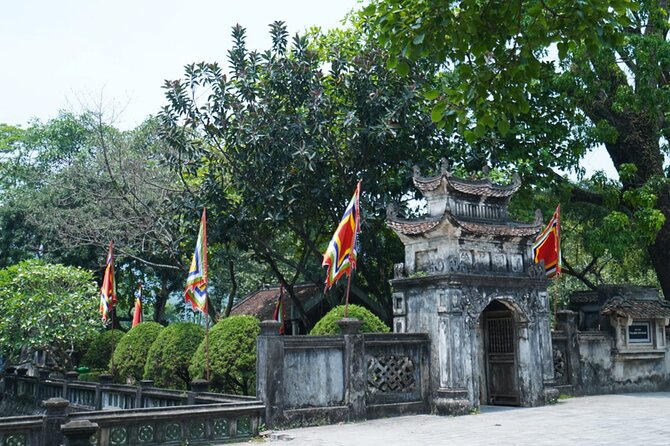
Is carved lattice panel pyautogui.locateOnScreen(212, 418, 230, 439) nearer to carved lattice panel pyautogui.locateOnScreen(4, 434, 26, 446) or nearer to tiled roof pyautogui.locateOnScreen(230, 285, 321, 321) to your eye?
carved lattice panel pyautogui.locateOnScreen(4, 434, 26, 446)

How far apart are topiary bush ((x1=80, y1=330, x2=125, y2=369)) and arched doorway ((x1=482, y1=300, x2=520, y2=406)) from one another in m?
15.6

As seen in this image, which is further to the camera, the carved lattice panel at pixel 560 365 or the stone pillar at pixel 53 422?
the carved lattice panel at pixel 560 365

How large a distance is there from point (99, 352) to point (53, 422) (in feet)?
57.4

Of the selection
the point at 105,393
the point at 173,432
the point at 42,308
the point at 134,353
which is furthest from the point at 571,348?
the point at 42,308

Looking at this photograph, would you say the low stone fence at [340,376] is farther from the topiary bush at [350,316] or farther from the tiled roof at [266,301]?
the tiled roof at [266,301]

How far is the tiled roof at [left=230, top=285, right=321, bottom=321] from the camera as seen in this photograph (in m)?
33.5

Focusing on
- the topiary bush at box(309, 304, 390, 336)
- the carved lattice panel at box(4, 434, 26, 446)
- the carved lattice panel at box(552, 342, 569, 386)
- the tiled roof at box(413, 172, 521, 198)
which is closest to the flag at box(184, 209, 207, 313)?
the topiary bush at box(309, 304, 390, 336)

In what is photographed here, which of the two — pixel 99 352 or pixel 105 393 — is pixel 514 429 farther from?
pixel 99 352

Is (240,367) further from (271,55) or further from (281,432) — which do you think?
(271,55)

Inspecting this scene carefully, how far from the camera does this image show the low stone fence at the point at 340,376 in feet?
44.5

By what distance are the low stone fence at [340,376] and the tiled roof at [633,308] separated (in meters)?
7.16

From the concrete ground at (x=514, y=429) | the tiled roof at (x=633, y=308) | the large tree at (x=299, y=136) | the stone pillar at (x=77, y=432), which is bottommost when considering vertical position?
the concrete ground at (x=514, y=429)

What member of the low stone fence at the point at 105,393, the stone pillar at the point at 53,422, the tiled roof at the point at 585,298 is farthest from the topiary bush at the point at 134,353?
the tiled roof at the point at 585,298

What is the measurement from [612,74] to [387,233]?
9761 millimetres
